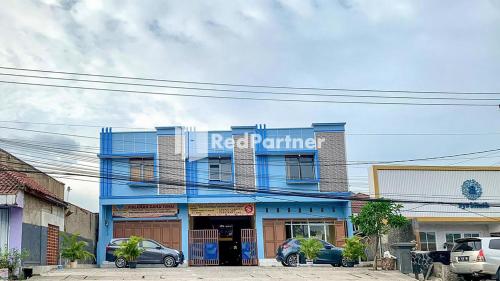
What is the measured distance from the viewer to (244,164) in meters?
35.8

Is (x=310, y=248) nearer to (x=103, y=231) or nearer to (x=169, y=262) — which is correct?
(x=169, y=262)

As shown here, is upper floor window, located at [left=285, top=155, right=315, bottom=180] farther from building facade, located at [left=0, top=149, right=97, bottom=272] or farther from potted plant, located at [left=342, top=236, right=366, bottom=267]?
building facade, located at [left=0, top=149, right=97, bottom=272]

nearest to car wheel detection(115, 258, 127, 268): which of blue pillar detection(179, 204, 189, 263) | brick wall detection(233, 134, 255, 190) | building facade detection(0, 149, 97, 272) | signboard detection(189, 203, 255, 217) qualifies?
building facade detection(0, 149, 97, 272)

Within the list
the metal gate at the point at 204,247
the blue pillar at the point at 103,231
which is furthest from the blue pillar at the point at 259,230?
the blue pillar at the point at 103,231

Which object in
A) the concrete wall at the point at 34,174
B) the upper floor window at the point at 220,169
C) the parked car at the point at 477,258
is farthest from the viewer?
the upper floor window at the point at 220,169

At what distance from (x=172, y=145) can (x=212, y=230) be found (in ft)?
19.4

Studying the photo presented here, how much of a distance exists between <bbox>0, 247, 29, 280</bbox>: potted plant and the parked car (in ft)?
51.5

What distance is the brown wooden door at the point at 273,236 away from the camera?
115ft

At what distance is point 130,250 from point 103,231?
7784 mm

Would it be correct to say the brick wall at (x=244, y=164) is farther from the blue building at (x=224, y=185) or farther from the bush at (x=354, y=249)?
the bush at (x=354, y=249)

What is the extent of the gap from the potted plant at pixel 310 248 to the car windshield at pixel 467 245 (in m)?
9.40

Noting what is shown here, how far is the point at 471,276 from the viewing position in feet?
65.6

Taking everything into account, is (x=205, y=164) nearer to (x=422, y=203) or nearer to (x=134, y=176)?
(x=134, y=176)

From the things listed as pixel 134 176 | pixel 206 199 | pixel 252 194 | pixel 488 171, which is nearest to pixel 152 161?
pixel 134 176
